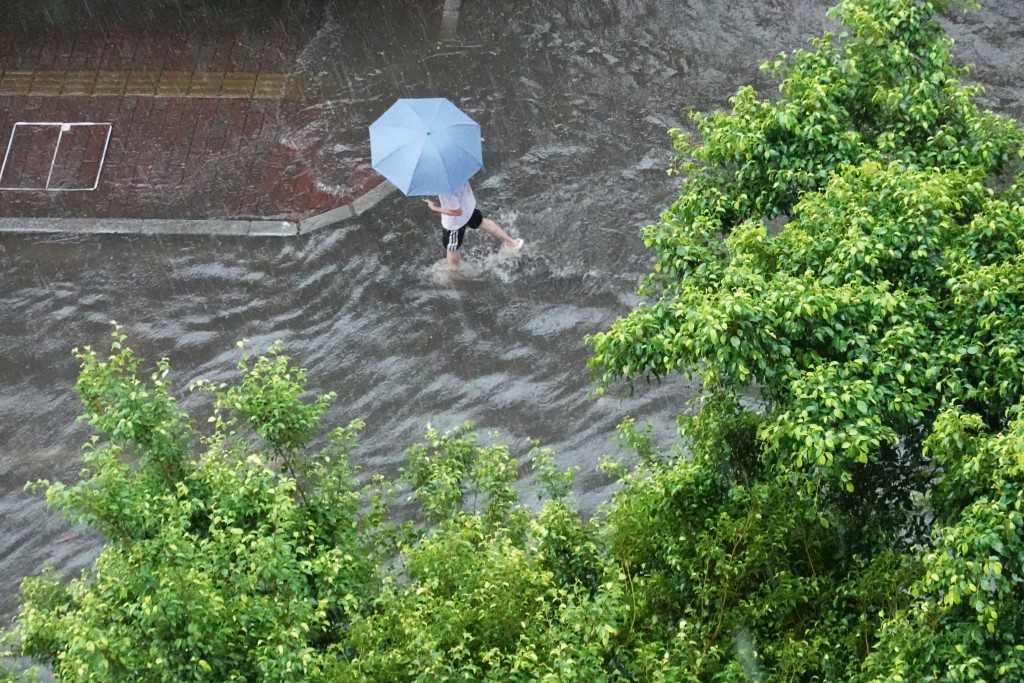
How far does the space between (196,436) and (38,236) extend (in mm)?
3944

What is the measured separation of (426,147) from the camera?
1115cm

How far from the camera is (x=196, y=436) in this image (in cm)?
1137

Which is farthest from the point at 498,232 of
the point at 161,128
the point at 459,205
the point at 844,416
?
the point at 844,416

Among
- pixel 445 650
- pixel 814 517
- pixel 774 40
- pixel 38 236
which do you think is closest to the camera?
pixel 445 650

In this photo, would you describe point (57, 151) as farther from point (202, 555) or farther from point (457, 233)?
point (202, 555)

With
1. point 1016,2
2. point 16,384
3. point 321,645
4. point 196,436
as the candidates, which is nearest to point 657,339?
point 321,645

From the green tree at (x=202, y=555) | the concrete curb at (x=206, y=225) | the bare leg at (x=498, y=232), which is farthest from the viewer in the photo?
the concrete curb at (x=206, y=225)

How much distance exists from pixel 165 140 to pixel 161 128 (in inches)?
9.7

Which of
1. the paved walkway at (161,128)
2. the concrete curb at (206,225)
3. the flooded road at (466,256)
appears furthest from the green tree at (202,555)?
the paved walkway at (161,128)

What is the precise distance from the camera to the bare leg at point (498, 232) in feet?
40.1

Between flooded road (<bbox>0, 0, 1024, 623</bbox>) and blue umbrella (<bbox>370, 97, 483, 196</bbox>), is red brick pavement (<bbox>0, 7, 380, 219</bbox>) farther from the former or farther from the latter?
blue umbrella (<bbox>370, 97, 483, 196</bbox>)

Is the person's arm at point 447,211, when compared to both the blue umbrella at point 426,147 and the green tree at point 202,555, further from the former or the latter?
the green tree at point 202,555

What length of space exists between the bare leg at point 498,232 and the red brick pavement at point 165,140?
1.98 m

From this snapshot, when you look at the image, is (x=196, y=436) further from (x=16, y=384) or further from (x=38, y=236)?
(x=38, y=236)
